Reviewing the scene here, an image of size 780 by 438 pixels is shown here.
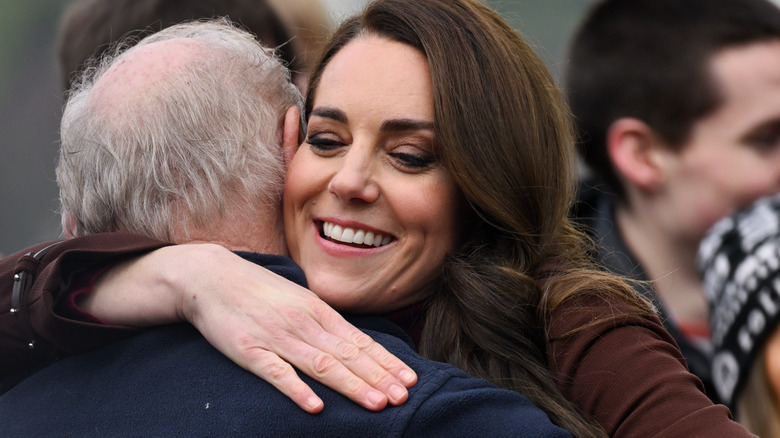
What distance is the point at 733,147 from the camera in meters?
3.68

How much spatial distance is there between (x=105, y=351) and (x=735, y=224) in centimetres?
214

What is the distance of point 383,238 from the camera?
2508mm

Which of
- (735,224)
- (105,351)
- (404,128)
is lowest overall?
(735,224)

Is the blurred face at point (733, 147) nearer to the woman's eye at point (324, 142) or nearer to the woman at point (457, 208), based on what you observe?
the woman at point (457, 208)

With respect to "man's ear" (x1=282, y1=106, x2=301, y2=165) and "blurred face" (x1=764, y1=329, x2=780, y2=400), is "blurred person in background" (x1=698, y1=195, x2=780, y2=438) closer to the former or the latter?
"blurred face" (x1=764, y1=329, x2=780, y2=400)

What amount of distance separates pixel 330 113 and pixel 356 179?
0.22 m

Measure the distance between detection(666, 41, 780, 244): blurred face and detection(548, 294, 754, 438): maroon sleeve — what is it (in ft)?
4.85

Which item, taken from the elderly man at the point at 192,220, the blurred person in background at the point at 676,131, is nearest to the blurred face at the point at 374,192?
the elderly man at the point at 192,220

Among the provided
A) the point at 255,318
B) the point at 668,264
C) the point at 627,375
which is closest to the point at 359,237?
the point at 255,318

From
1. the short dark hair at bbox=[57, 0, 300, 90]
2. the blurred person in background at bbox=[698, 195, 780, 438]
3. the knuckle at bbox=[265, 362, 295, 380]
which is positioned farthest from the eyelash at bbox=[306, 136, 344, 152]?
the blurred person in background at bbox=[698, 195, 780, 438]

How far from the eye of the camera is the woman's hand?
1.89 metres

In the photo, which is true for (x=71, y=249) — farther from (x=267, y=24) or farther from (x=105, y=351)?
(x=267, y=24)

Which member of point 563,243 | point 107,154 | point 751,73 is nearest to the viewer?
point 107,154

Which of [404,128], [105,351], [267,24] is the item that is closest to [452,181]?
[404,128]
